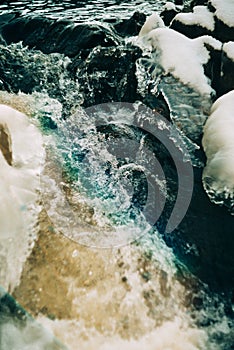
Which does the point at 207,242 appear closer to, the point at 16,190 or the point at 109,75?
the point at 16,190

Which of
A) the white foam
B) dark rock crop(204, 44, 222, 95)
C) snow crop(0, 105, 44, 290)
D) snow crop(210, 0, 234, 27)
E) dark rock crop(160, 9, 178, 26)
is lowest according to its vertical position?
the white foam

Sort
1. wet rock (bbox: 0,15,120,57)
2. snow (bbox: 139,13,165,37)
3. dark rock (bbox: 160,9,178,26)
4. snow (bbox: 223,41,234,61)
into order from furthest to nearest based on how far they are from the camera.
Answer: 1. dark rock (bbox: 160,9,178,26)
2. wet rock (bbox: 0,15,120,57)
3. snow (bbox: 139,13,165,37)
4. snow (bbox: 223,41,234,61)

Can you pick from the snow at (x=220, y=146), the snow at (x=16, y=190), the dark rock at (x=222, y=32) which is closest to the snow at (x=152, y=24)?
the dark rock at (x=222, y=32)

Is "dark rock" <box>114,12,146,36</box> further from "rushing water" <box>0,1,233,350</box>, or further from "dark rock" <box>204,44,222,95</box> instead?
"rushing water" <box>0,1,233,350</box>

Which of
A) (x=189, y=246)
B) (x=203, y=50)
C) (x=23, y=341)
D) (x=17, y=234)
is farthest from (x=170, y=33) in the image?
(x=23, y=341)

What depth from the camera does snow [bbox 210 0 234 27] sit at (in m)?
5.13

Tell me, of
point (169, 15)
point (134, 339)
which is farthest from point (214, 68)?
point (134, 339)

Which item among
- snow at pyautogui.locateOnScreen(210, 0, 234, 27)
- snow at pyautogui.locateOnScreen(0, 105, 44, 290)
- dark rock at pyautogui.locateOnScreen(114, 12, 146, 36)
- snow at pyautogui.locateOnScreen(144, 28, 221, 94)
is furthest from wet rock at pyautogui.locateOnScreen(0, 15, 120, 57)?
snow at pyautogui.locateOnScreen(0, 105, 44, 290)

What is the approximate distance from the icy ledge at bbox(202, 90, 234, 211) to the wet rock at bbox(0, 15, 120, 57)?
12.3 feet

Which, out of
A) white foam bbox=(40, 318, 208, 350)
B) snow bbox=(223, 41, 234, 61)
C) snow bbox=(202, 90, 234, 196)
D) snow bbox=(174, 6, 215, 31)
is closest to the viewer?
white foam bbox=(40, 318, 208, 350)

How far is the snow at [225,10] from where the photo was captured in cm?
513

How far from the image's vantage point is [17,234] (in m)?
2.96

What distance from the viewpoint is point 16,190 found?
3.24 metres

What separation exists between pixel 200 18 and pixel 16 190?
478 centimetres
